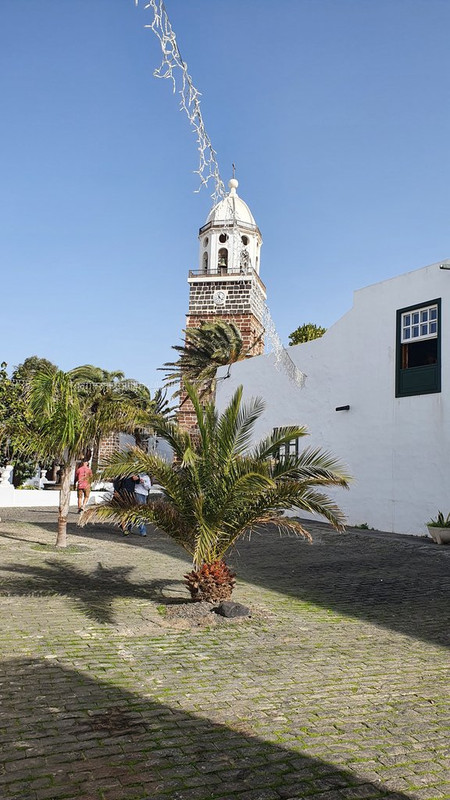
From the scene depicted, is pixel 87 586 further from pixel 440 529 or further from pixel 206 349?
pixel 206 349

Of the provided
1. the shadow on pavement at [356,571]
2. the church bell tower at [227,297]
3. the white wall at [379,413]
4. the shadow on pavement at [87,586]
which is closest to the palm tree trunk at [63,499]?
the shadow on pavement at [356,571]

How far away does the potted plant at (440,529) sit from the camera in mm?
13172

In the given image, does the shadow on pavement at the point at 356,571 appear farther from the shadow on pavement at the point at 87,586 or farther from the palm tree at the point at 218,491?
the palm tree at the point at 218,491

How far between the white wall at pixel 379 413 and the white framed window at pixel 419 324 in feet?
0.84

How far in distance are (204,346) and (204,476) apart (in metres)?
25.0

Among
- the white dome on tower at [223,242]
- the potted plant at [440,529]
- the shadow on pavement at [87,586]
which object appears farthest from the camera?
the white dome on tower at [223,242]

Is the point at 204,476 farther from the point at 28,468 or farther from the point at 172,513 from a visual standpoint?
the point at 28,468

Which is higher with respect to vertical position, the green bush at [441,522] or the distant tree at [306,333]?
the distant tree at [306,333]

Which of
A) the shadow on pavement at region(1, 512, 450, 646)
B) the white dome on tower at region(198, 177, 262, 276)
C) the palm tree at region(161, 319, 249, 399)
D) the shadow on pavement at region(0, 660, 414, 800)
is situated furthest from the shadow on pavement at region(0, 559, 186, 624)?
the white dome on tower at region(198, 177, 262, 276)

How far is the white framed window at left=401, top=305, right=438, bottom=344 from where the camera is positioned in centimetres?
1486

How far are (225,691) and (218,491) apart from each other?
8.62ft

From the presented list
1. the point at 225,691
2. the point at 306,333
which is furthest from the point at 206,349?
the point at 225,691

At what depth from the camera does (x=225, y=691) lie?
4.95m

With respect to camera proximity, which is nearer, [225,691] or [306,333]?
[225,691]
